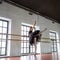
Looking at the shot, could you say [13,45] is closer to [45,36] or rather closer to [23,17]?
[23,17]

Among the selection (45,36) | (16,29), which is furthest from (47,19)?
(16,29)

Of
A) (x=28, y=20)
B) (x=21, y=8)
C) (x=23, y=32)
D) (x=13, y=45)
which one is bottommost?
(x=13, y=45)

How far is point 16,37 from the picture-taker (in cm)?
836

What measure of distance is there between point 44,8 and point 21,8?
5.21 feet

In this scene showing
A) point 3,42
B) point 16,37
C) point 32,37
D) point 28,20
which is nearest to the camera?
point 32,37

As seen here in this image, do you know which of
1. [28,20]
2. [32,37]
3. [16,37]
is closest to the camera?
[32,37]

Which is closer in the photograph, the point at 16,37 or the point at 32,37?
the point at 32,37

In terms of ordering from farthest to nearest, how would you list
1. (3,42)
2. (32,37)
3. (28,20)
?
(28,20)
(3,42)
(32,37)

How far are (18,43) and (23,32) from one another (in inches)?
46.3

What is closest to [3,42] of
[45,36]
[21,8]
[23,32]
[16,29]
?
[16,29]

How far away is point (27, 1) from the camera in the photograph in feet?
26.2

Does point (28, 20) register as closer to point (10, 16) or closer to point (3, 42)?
point (10, 16)

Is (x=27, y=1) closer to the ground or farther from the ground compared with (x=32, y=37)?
farther from the ground

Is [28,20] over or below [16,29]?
over
